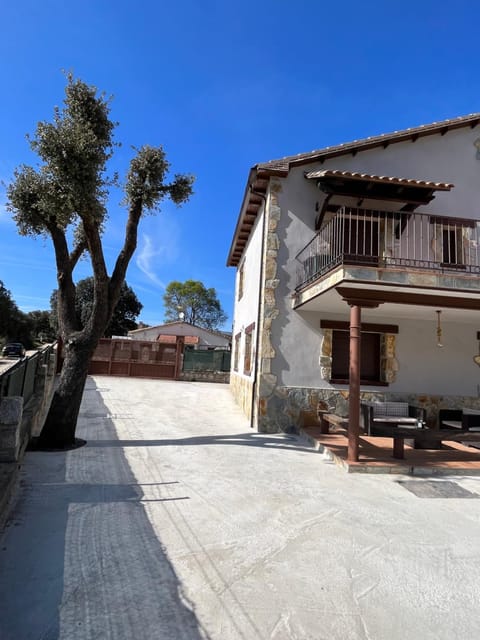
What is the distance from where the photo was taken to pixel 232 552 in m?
3.28

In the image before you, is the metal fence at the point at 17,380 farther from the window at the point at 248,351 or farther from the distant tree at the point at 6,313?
the distant tree at the point at 6,313

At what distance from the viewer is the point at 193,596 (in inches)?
104

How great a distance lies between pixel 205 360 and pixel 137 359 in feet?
11.5

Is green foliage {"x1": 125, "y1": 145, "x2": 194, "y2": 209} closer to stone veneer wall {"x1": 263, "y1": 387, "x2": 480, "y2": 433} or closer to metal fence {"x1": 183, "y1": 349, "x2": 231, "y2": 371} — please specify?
stone veneer wall {"x1": 263, "y1": 387, "x2": 480, "y2": 433}

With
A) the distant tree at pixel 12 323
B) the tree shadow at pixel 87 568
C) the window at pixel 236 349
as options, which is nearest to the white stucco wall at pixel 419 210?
the window at pixel 236 349

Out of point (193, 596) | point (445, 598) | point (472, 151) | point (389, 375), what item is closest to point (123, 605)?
point (193, 596)

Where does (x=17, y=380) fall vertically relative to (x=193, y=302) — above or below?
below

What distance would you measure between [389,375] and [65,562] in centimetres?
789

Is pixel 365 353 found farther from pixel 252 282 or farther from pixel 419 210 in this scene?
pixel 419 210

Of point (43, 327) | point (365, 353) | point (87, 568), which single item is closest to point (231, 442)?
point (365, 353)

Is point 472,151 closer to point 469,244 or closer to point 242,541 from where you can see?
point 469,244

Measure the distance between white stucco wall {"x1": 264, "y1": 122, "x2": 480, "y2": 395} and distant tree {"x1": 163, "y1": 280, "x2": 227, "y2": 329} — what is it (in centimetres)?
5017

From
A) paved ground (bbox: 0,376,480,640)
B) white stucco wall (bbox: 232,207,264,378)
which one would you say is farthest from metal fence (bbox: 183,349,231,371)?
paved ground (bbox: 0,376,480,640)

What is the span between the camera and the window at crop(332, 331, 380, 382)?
9172 mm
